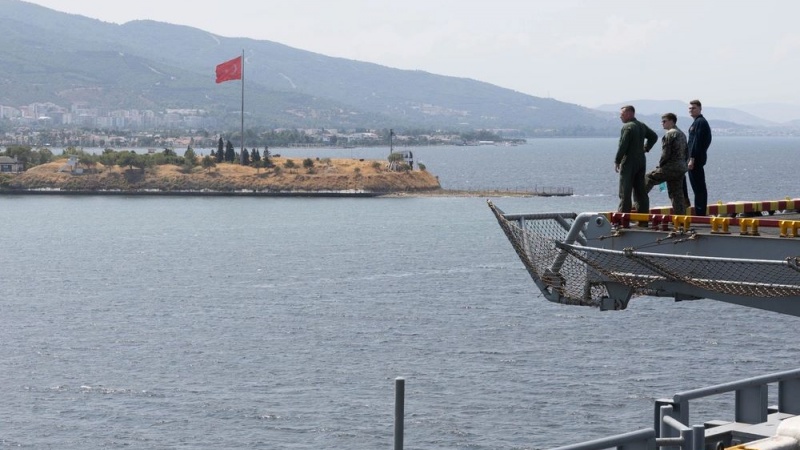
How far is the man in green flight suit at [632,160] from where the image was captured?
843 inches

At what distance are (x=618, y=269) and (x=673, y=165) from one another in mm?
2751

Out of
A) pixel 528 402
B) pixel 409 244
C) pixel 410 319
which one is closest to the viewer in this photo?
pixel 528 402

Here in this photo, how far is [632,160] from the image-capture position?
71.2 feet

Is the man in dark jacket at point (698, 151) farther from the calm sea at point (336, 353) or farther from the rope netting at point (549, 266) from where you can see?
the calm sea at point (336, 353)

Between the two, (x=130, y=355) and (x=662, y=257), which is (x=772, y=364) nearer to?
(x=130, y=355)

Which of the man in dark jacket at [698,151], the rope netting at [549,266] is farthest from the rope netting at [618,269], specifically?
the man in dark jacket at [698,151]

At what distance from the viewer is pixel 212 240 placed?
156500 mm

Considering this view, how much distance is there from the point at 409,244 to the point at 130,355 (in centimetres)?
7179

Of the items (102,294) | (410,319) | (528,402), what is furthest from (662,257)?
(102,294)

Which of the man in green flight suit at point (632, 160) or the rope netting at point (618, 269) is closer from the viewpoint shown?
the rope netting at point (618, 269)

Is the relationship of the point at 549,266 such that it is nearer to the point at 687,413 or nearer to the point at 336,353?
the point at 687,413

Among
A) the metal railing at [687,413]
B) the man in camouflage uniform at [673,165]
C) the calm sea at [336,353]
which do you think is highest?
the man in camouflage uniform at [673,165]

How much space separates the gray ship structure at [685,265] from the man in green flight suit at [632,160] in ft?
2.40

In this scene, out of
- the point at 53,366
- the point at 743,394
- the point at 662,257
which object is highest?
the point at 662,257
